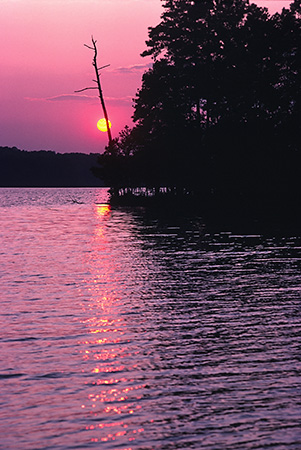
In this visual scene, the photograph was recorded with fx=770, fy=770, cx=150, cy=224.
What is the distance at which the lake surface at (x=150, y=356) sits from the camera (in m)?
8.58

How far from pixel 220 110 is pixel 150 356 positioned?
6228cm

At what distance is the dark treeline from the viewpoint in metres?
64.4

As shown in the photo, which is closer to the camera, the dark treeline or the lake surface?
the lake surface

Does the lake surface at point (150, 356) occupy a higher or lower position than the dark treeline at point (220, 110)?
lower

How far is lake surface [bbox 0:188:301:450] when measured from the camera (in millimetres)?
8578

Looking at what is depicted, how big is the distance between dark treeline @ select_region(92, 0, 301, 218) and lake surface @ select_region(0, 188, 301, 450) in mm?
38878

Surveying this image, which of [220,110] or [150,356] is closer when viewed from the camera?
[150,356]

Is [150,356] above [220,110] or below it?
below

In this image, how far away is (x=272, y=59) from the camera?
228 ft

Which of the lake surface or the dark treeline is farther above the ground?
the dark treeline

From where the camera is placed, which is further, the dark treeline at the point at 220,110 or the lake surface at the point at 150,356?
the dark treeline at the point at 220,110

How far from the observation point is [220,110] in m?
72.8

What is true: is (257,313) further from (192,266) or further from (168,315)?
(192,266)

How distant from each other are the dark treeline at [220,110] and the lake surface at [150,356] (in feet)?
128
